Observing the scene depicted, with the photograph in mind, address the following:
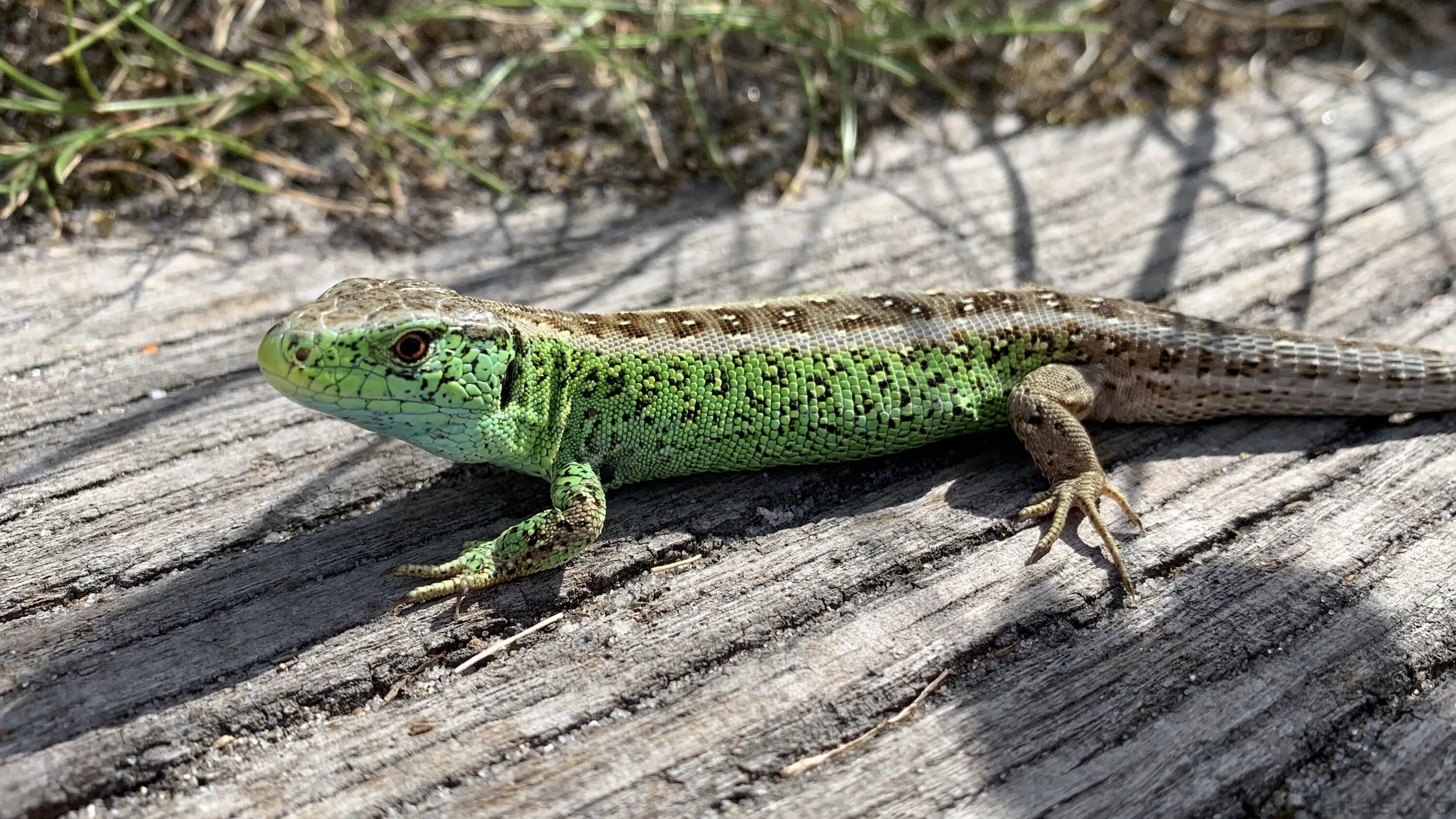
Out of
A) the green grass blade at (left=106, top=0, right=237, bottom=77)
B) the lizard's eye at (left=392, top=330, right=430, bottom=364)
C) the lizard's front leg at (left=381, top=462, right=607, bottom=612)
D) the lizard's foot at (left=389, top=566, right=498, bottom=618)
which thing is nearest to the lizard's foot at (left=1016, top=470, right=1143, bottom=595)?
the lizard's front leg at (left=381, top=462, right=607, bottom=612)

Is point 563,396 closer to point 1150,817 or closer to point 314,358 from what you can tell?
point 314,358

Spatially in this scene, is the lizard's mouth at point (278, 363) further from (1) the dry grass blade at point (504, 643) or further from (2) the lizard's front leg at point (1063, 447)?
(2) the lizard's front leg at point (1063, 447)

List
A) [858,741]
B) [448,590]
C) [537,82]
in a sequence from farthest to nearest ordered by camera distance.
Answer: [537,82] < [448,590] < [858,741]

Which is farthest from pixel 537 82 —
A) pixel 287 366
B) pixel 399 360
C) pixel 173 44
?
pixel 287 366

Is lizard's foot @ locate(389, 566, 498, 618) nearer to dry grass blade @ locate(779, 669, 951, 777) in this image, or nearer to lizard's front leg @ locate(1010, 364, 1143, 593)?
dry grass blade @ locate(779, 669, 951, 777)

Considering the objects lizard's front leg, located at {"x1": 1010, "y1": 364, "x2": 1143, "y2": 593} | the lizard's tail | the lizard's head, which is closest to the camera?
the lizard's head

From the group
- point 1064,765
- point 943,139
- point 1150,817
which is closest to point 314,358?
point 1064,765

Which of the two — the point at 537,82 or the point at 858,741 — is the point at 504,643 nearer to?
the point at 858,741
